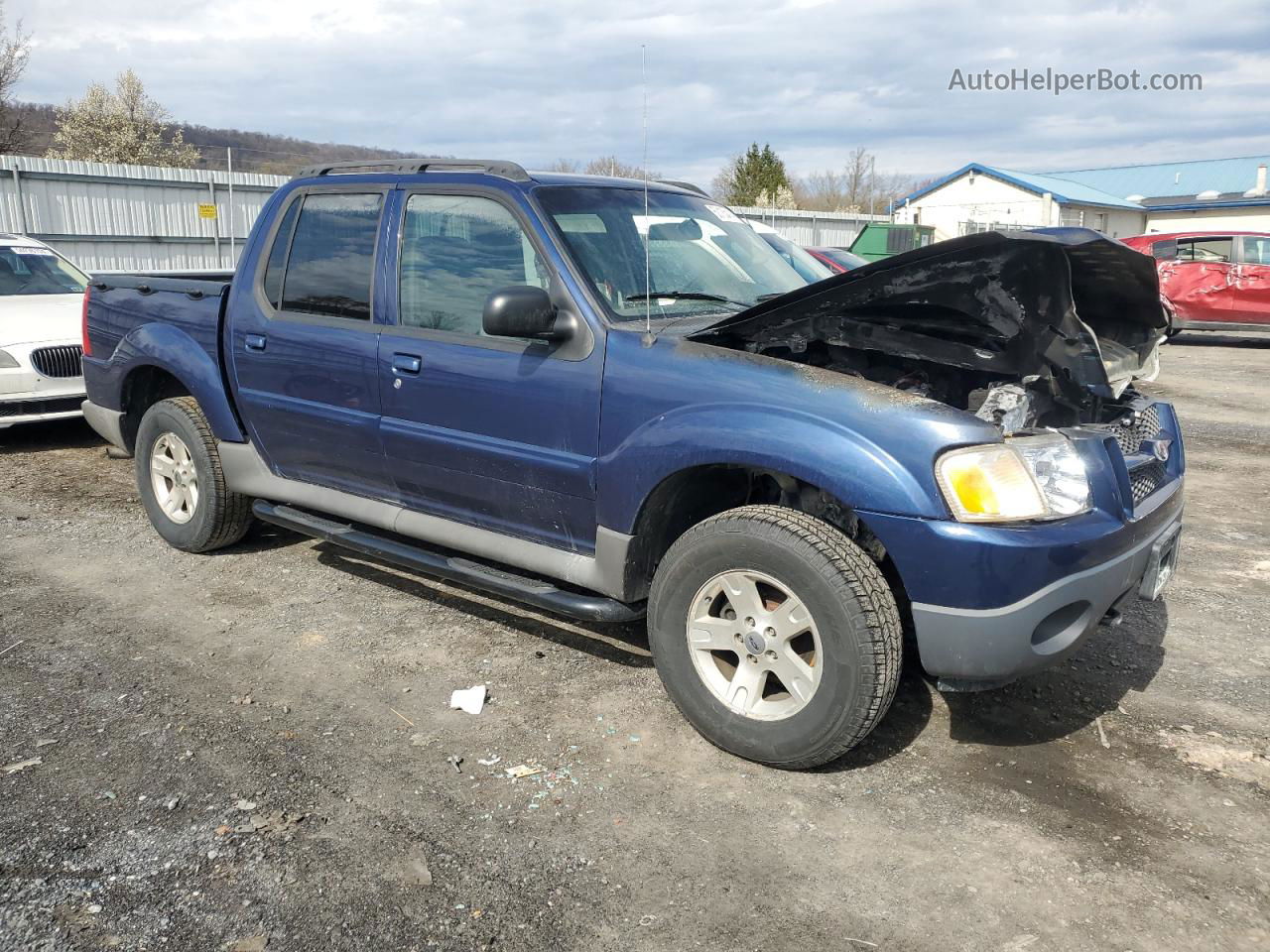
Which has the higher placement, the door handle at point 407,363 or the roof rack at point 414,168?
the roof rack at point 414,168

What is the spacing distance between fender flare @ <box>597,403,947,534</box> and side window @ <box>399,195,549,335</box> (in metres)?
0.82

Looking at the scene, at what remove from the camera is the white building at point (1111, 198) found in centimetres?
4062

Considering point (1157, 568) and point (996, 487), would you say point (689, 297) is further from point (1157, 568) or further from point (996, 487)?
point (1157, 568)

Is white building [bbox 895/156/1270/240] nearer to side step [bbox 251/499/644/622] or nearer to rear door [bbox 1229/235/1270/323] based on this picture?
rear door [bbox 1229/235/1270/323]

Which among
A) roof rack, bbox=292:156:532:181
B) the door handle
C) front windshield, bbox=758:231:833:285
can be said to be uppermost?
roof rack, bbox=292:156:532:181

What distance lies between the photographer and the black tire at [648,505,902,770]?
3.04m

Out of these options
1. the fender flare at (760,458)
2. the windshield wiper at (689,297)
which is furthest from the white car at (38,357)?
the fender flare at (760,458)

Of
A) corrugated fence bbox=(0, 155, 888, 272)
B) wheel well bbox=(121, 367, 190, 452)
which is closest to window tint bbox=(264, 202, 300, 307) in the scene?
wheel well bbox=(121, 367, 190, 452)

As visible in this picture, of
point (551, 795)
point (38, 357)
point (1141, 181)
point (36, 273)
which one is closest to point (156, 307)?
point (38, 357)

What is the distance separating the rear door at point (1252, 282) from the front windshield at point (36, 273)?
53.4 feet

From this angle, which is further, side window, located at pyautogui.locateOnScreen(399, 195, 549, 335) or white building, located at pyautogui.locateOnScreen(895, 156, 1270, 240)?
white building, located at pyautogui.locateOnScreen(895, 156, 1270, 240)

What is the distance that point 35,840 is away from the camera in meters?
2.90

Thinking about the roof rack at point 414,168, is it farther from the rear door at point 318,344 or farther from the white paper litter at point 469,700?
the white paper litter at point 469,700

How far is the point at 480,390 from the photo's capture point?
3.87 metres
